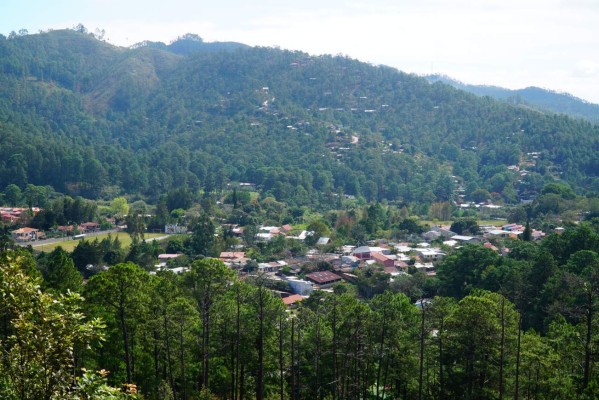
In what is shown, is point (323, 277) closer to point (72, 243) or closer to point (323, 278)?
point (323, 278)

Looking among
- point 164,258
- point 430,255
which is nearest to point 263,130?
point 164,258

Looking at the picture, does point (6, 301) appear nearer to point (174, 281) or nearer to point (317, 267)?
point (174, 281)

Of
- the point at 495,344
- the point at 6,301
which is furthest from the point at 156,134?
the point at 6,301

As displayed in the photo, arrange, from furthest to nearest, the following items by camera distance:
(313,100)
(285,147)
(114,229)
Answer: (313,100), (285,147), (114,229)

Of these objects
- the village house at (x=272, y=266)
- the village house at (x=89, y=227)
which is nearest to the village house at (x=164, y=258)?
the village house at (x=272, y=266)

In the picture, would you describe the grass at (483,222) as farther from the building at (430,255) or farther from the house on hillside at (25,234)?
the house on hillside at (25,234)

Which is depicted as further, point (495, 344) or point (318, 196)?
point (318, 196)

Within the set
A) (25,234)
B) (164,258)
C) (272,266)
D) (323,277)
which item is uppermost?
(323,277)

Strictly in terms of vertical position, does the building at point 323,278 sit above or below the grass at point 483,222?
above
